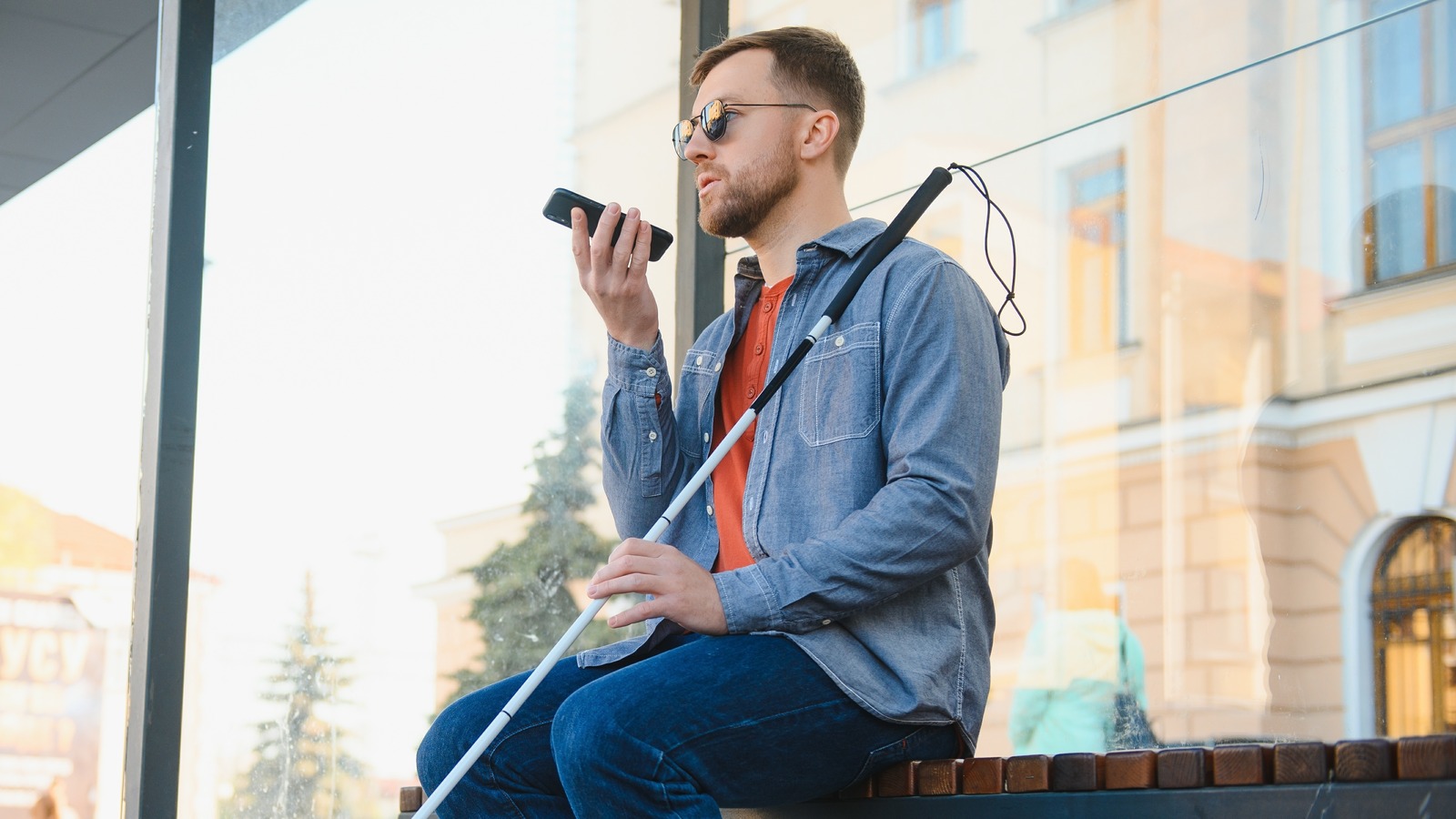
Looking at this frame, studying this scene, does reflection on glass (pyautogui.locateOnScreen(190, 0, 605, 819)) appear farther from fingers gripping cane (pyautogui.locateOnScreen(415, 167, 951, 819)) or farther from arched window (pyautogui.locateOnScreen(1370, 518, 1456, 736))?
arched window (pyautogui.locateOnScreen(1370, 518, 1456, 736))

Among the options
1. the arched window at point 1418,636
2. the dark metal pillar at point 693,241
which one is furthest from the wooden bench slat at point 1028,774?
the dark metal pillar at point 693,241

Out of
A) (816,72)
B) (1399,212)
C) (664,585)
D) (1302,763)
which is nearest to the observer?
(1302,763)

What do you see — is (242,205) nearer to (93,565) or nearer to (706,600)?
(706,600)

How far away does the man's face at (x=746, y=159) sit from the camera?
2.85 metres

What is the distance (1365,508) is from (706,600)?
2.68m

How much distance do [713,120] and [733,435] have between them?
659 mm

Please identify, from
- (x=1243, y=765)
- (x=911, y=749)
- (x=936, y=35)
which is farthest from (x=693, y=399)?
(x=936, y=35)

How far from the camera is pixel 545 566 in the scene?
199 inches

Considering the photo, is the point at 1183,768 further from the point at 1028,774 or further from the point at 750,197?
the point at 750,197

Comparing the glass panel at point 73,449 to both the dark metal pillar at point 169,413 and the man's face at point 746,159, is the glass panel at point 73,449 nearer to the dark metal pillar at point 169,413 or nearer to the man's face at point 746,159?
the dark metal pillar at point 169,413

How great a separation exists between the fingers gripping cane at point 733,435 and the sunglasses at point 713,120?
398mm

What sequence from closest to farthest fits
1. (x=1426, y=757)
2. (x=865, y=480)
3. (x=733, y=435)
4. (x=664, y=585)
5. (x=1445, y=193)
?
(x=1426, y=757) < (x=664, y=585) < (x=865, y=480) < (x=733, y=435) < (x=1445, y=193)

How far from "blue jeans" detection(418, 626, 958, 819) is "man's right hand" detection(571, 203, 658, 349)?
750 mm

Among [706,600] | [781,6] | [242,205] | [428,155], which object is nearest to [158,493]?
[242,205]
